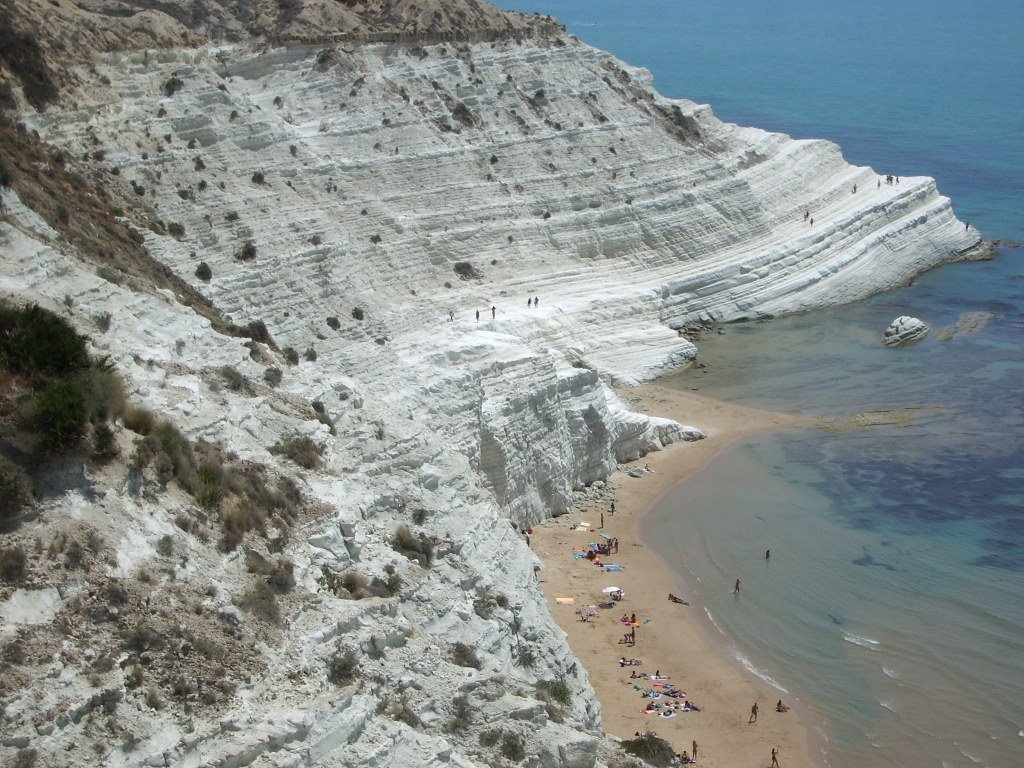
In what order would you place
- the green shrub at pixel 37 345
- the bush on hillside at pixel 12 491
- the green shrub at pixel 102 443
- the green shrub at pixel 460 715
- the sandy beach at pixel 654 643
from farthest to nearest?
the sandy beach at pixel 654 643 < the green shrub at pixel 37 345 < the green shrub at pixel 102 443 < the green shrub at pixel 460 715 < the bush on hillside at pixel 12 491

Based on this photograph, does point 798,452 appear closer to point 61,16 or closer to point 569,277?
point 569,277

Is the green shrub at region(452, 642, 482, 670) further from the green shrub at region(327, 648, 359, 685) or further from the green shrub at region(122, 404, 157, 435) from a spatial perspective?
the green shrub at region(122, 404, 157, 435)

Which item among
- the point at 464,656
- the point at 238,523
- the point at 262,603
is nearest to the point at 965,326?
the point at 464,656

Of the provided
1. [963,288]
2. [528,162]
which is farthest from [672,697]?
[963,288]

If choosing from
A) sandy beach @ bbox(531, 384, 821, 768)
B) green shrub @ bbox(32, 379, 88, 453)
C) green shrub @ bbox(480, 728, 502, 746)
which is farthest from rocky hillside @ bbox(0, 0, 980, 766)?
sandy beach @ bbox(531, 384, 821, 768)

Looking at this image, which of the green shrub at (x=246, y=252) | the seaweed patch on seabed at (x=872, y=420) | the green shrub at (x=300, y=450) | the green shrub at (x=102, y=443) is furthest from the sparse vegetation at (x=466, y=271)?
Answer: the green shrub at (x=102, y=443)

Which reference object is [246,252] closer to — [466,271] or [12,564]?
[466,271]

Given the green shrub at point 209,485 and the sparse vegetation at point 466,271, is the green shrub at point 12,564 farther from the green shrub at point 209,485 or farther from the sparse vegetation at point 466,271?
the sparse vegetation at point 466,271
